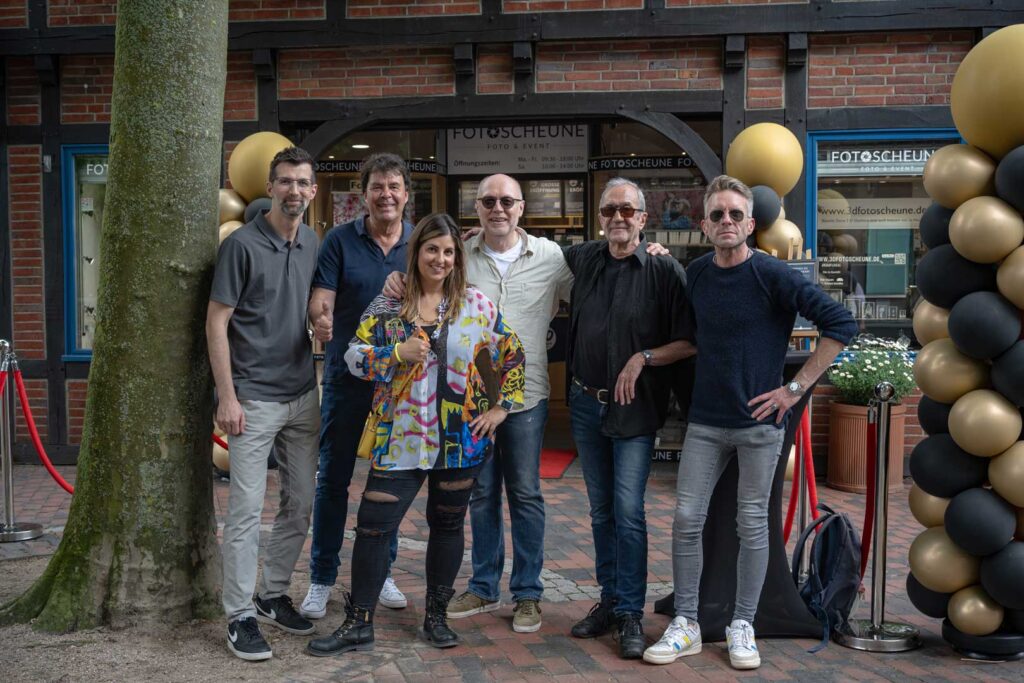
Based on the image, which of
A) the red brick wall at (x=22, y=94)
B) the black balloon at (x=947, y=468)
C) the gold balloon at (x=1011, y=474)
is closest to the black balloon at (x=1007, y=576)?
the gold balloon at (x=1011, y=474)

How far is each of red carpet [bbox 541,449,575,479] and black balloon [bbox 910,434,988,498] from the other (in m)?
4.04

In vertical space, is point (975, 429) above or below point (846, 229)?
below

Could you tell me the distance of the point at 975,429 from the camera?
4.13 m

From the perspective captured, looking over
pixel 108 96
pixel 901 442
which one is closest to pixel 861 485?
pixel 901 442

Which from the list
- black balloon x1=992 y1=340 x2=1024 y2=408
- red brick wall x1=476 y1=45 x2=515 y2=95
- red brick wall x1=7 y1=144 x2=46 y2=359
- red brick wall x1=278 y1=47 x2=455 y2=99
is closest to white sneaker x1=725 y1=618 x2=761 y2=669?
black balloon x1=992 y1=340 x2=1024 y2=408

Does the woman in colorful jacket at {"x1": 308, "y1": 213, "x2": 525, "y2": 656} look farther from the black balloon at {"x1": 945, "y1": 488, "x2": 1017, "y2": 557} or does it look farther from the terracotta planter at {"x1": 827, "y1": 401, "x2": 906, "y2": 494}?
the terracotta planter at {"x1": 827, "y1": 401, "x2": 906, "y2": 494}

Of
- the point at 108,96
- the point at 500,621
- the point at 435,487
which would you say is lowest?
the point at 500,621

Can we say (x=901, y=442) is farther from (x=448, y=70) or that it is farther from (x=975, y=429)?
(x=448, y=70)

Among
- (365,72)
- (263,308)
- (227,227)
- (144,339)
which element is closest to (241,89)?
(365,72)

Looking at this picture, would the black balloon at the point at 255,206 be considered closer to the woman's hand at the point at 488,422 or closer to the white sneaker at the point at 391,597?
the white sneaker at the point at 391,597

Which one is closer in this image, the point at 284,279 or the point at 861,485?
the point at 284,279

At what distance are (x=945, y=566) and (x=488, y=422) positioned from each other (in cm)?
202

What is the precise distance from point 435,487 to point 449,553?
1.01ft

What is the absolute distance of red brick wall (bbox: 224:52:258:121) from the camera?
8398 millimetres
